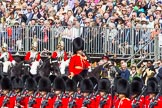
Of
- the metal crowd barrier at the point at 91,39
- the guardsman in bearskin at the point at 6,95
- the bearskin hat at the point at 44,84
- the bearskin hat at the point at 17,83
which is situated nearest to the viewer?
the bearskin hat at the point at 44,84

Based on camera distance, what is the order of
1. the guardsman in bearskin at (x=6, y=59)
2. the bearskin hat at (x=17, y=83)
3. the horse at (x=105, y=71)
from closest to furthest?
1. the bearskin hat at (x=17, y=83)
2. the horse at (x=105, y=71)
3. the guardsman in bearskin at (x=6, y=59)

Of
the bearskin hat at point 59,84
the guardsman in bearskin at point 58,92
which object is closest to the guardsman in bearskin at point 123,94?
the guardsman in bearskin at point 58,92

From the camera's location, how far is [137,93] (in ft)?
83.7

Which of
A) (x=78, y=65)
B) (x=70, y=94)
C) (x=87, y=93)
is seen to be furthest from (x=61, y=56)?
(x=87, y=93)

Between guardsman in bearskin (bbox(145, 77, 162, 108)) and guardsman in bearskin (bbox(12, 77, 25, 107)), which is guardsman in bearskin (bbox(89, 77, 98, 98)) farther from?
guardsman in bearskin (bbox(12, 77, 25, 107))

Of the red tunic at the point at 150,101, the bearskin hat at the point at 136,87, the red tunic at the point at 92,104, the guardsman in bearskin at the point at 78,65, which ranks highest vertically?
the guardsman in bearskin at the point at 78,65

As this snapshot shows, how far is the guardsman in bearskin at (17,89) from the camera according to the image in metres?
27.2

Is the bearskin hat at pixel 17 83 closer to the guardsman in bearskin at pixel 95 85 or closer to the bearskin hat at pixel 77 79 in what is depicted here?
the bearskin hat at pixel 77 79

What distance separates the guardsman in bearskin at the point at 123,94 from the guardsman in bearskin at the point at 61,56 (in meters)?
6.09

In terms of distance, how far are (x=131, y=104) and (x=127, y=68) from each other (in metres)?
6.12

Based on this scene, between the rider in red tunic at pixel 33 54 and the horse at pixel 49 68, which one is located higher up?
the rider in red tunic at pixel 33 54

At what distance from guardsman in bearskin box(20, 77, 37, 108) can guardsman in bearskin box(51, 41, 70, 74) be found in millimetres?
3485

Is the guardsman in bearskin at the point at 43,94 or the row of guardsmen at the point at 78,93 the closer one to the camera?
the row of guardsmen at the point at 78,93

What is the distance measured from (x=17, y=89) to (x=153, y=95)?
430 cm
